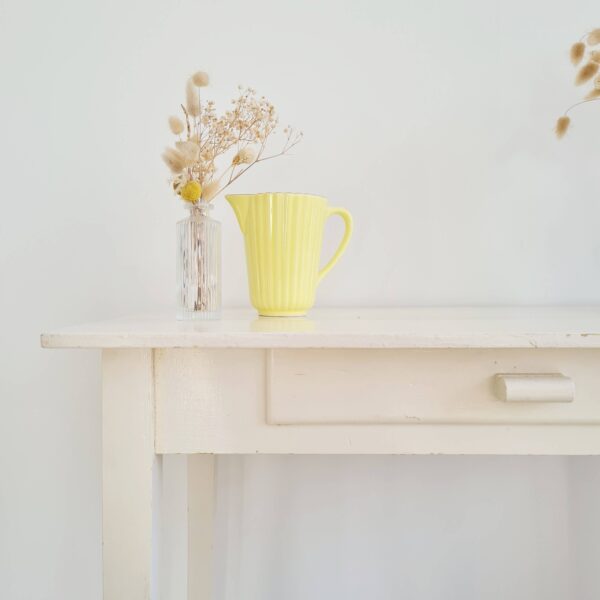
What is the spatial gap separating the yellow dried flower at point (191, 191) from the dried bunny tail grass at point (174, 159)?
0.9 inches

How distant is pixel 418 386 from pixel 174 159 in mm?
387

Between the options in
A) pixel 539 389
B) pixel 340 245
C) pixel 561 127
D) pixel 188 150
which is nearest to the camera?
pixel 539 389

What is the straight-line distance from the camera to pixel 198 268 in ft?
1.97

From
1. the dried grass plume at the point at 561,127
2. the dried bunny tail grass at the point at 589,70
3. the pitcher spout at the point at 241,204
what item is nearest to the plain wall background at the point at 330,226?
the dried grass plume at the point at 561,127

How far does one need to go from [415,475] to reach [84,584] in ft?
2.11

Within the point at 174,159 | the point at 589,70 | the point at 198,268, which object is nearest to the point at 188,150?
the point at 174,159

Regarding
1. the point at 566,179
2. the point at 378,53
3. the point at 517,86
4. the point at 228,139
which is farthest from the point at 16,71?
the point at 566,179

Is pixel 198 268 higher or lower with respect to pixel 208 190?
lower

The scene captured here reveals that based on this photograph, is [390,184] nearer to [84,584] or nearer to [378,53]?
[378,53]

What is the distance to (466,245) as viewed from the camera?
0.84m

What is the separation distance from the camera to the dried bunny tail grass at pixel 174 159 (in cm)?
57

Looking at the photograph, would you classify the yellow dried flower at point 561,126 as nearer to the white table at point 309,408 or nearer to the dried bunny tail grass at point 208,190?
the white table at point 309,408

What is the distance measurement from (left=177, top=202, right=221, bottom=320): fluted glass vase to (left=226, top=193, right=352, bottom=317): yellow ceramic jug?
0.15 feet

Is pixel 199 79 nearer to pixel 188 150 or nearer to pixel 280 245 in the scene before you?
pixel 188 150
